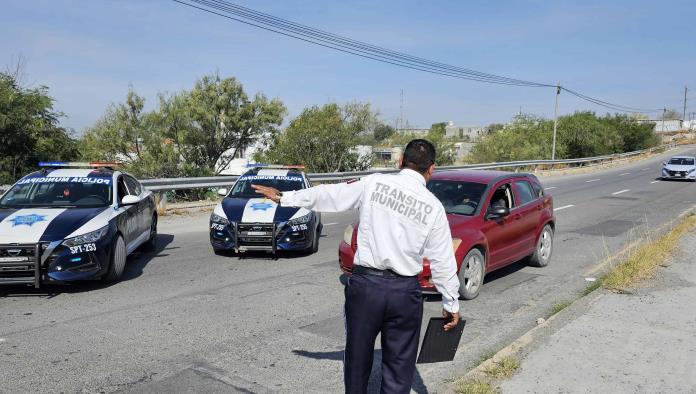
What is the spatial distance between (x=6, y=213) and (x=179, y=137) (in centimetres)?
2183

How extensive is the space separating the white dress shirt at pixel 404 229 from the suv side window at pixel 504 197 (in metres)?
5.16

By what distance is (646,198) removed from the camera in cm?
2150

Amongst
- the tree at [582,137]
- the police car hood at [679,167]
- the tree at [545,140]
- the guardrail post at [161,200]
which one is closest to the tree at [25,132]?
the guardrail post at [161,200]

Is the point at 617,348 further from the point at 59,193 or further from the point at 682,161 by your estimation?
the point at 682,161

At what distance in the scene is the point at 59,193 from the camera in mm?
8195

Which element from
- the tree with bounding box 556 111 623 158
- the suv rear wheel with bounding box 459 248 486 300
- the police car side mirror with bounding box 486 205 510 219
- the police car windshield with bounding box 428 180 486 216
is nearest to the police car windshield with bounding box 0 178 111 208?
the police car windshield with bounding box 428 180 486 216

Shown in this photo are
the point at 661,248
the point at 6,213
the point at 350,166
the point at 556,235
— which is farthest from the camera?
the point at 350,166

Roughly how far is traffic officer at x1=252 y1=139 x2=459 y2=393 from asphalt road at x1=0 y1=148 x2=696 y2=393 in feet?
4.40

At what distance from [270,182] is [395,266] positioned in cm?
819

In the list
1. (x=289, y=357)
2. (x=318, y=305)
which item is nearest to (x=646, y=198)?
(x=318, y=305)

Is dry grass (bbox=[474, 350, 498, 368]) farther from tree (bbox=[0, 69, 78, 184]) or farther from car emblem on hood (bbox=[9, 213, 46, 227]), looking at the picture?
tree (bbox=[0, 69, 78, 184])

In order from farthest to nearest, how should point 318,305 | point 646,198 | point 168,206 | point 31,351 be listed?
point 646,198 < point 168,206 < point 318,305 < point 31,351

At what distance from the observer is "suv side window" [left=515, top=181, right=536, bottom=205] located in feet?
29.2

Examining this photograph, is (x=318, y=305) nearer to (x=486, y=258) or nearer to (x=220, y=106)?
(x=486, y=258)
